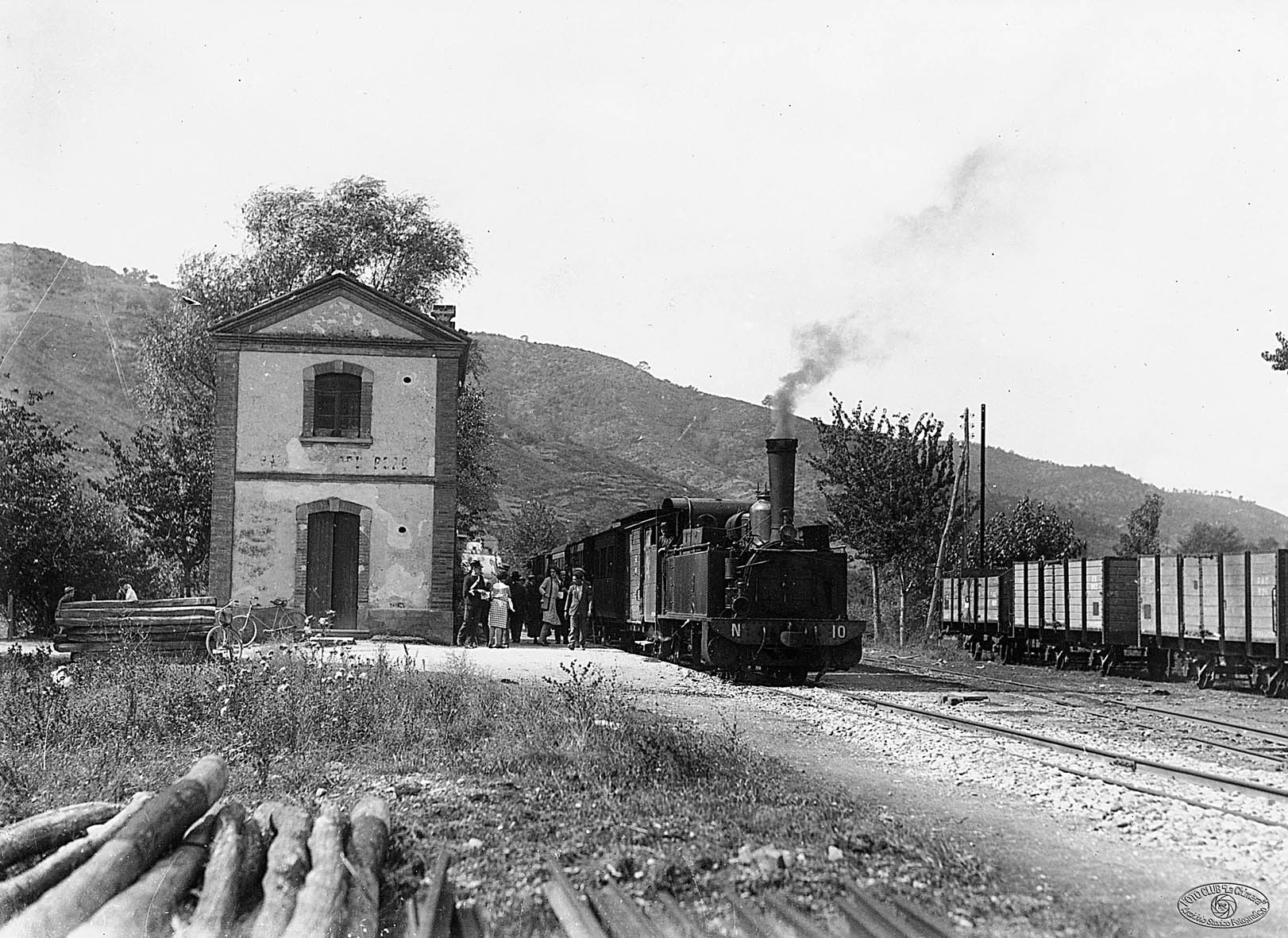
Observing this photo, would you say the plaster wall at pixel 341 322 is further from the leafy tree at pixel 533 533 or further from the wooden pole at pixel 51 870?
the leafy tree at pixel 533 533

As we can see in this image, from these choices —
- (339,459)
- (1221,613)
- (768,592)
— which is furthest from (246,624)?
(1221,613)

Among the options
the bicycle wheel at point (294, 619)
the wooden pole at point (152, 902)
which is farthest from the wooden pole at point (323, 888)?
the bicycle wheel at point (294, 619)

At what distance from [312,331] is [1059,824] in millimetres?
20667

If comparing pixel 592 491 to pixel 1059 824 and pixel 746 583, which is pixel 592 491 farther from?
pixel 1059 824

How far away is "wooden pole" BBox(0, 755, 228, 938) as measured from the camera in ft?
16.2

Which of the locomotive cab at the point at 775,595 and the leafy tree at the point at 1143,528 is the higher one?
the leafy tree at the point at 1143,528

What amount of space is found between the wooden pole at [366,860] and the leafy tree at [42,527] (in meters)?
23.7

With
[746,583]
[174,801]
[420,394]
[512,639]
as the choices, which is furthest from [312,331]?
[174,801]

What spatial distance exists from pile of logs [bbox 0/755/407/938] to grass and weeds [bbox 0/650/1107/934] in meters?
0.46

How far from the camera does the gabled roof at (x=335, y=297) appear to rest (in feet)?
82.2

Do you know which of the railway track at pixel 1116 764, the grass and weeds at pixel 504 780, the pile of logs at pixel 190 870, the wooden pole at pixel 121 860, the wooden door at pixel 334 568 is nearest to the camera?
the wooden pole at pixel 121 860

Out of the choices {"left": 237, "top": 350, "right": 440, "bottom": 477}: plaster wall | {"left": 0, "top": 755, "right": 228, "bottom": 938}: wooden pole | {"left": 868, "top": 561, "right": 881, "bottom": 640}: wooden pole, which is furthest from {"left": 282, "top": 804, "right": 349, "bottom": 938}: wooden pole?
{"left": 868, "top": 561, "right": 881, "bottom": 640}: wooden pole

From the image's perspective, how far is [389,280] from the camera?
39.3m

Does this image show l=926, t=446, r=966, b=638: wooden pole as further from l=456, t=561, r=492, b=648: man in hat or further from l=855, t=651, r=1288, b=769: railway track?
l=456, t=561, r=492, b=648: man in hat
